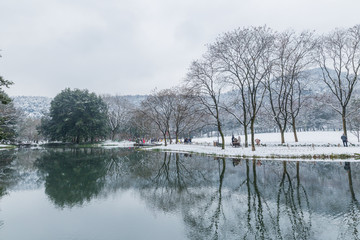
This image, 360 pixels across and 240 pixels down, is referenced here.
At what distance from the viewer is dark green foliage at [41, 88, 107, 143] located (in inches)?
2416

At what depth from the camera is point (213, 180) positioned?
12.6 metres

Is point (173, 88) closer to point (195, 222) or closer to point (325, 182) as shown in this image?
point (325, 182)

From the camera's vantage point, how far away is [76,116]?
62.7 m

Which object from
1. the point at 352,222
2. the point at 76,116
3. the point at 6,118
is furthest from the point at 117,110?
the point at 352,222

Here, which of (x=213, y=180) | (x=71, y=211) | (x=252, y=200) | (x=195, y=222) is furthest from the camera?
(x=213, y=180)

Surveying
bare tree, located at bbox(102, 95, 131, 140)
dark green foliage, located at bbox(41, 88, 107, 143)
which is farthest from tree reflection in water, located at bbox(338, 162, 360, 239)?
bare tree, located at bbox(102, 95, 131, 140)

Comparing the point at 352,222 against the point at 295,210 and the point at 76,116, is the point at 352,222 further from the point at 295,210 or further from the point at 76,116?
the point at 76,116

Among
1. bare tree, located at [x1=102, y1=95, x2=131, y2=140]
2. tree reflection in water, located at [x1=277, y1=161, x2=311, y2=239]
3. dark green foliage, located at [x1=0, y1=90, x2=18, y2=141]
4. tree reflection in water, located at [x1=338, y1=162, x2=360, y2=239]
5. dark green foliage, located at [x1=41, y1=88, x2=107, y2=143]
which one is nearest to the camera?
tree reflection in water, located at [x1=338, y1=162, x2=360, y2=239]

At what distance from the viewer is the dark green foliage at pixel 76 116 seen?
61.4 metres

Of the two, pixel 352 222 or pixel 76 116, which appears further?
pixel 76 116

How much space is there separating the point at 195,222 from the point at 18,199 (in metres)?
8.34

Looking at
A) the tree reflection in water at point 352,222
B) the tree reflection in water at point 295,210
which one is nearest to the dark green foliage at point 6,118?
the tree reflection in water at point 295,210

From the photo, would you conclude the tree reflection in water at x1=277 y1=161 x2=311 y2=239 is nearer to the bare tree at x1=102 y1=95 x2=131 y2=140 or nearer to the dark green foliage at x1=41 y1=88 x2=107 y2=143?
the dark green foliage at x1=41 y1=88 x2=107 y2=143

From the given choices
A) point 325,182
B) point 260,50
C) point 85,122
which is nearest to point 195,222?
point 325,182
